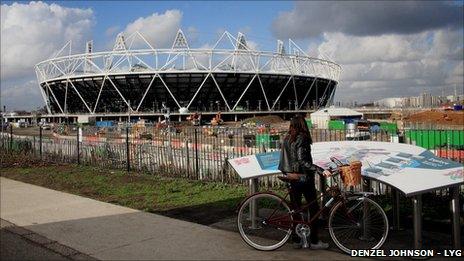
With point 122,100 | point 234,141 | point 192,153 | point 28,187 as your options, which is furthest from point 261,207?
point 122,100

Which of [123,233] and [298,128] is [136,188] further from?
[298,128]

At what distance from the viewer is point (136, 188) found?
1204 cm

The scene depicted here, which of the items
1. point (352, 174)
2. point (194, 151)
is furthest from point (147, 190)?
point (352, 174)

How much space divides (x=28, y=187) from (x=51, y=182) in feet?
2.78

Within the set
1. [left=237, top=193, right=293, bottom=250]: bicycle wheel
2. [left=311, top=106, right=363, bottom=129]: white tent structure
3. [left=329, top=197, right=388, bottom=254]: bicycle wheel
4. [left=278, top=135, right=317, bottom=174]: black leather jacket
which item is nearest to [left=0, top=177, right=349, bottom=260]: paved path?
[left=237, top=193, right=293, bottom=250]: bicycle wheel

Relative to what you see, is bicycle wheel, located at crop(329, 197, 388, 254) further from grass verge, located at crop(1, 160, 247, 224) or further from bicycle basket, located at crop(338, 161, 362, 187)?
grass verge, located at crop(1, 160, 247, 224)

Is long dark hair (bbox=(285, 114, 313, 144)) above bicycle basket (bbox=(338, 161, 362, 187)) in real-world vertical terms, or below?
above

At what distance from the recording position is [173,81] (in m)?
87.8

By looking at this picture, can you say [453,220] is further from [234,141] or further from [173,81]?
[173,81]

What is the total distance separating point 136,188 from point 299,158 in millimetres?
6750

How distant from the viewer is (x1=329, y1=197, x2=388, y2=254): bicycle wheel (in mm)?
5926

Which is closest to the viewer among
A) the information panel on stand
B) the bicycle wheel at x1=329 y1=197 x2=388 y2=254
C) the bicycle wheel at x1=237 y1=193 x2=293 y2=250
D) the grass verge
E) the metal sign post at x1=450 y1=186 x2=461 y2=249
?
the information panel on stand

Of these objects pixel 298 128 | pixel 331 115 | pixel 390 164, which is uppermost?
pixel 331 115

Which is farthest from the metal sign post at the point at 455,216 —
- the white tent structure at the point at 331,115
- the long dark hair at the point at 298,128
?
the white tent structure at the point at 331,115
